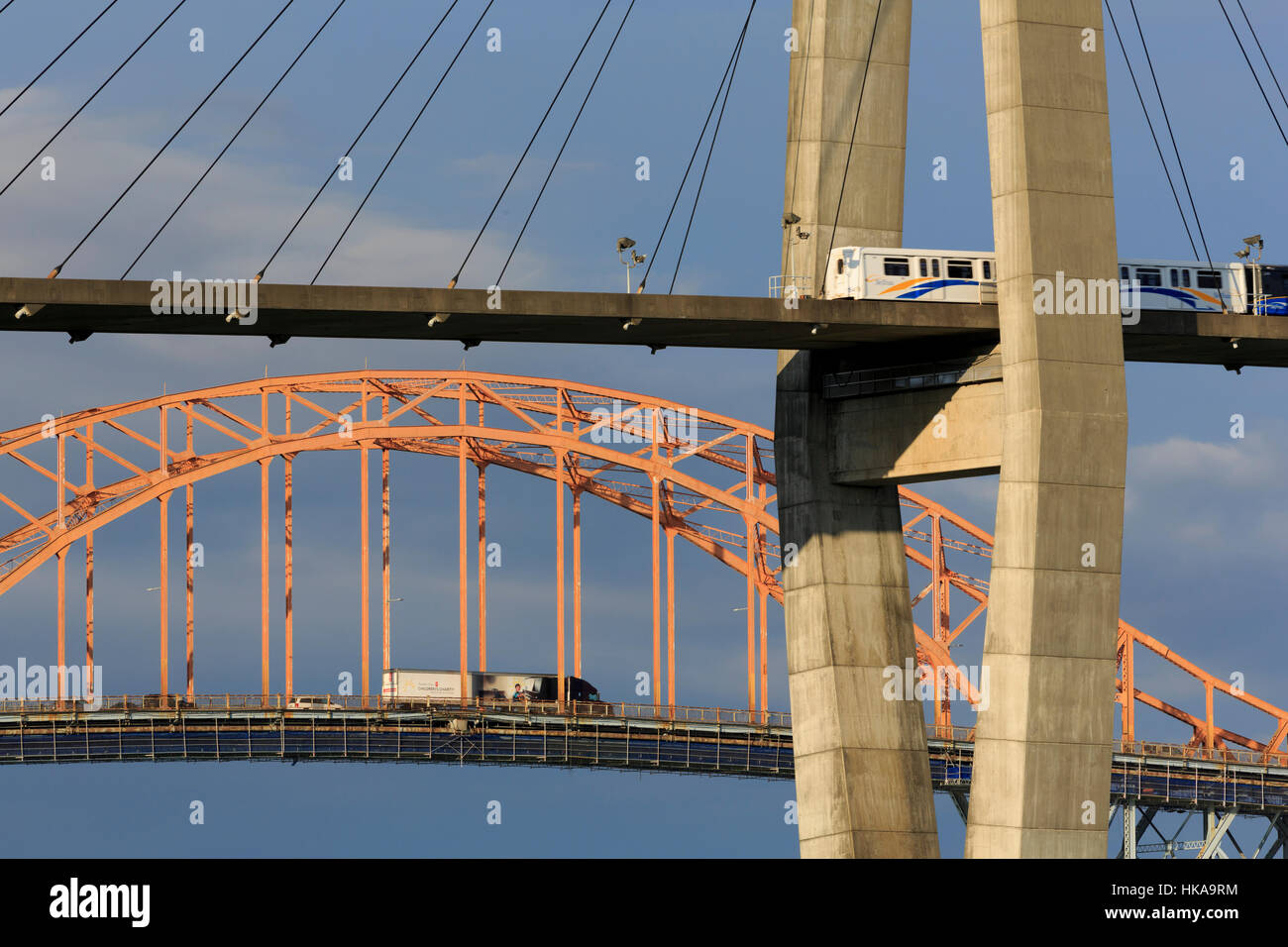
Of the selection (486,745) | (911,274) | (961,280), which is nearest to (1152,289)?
(961,280)

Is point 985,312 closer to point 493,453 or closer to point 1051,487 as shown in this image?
point 1051,487

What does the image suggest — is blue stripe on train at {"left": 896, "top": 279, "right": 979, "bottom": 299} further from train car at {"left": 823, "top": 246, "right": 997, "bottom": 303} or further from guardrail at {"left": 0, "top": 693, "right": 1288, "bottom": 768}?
guardrail at {"left": 0, "top": 693, "right": 1288, "bottom": 768}

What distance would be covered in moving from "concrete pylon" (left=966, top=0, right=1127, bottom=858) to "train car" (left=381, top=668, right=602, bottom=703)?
77995mm

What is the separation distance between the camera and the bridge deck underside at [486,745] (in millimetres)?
123688

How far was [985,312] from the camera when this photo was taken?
180 feet

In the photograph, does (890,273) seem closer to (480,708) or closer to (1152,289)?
(1152,289)

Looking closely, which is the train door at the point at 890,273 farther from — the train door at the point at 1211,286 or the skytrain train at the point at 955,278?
the train door at the point at 1211,286

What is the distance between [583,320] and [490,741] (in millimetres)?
79640

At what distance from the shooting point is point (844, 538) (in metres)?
57.4

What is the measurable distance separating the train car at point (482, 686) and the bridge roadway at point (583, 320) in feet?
245

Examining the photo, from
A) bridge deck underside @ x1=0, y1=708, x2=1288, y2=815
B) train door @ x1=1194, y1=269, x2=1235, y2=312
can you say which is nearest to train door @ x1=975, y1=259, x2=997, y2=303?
train door @ x1=1194, y1=269, x2=1235, y2=312

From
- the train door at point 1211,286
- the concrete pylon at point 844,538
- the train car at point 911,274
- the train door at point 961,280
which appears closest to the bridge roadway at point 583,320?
the train car at point 911,274

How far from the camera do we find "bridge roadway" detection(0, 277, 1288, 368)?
165 ft
